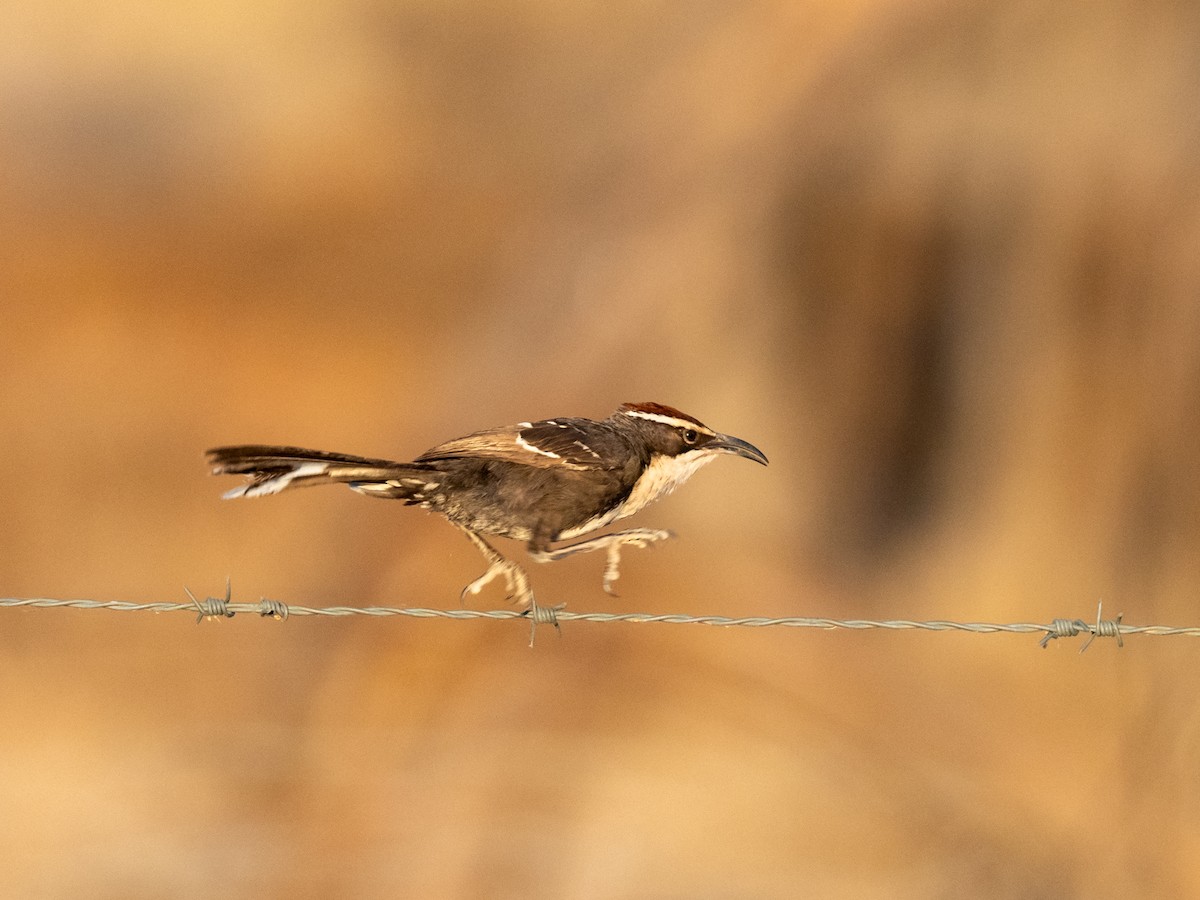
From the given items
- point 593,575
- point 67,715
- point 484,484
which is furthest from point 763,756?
point 484,484

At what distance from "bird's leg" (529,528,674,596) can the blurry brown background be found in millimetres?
8183

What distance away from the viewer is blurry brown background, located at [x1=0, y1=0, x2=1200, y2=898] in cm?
1508

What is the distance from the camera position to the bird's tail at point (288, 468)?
6.20 meters

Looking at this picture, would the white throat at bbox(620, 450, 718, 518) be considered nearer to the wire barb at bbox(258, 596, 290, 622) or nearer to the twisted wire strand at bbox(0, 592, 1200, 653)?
the twisted wire strand at bbox(0, 592, 1200, 653)

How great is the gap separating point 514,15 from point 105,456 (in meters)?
7.65

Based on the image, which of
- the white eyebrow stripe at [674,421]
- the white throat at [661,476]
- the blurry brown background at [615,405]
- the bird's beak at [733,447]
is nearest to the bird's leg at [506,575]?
the white throat at [661,476]

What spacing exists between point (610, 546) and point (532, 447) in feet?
2.18

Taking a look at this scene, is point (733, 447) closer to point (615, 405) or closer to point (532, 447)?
point (532, 447)

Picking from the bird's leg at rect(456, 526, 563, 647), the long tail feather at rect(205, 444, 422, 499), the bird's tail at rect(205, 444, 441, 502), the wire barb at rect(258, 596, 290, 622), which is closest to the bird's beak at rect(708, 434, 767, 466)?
the bird's leg at rect(456, 526, 563, 647)

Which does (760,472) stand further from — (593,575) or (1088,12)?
(1088,12)

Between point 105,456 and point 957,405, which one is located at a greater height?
point 957,405

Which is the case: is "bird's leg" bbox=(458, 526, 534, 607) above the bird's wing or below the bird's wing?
below

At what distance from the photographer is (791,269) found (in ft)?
56.7

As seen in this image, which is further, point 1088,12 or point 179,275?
point 179,275
